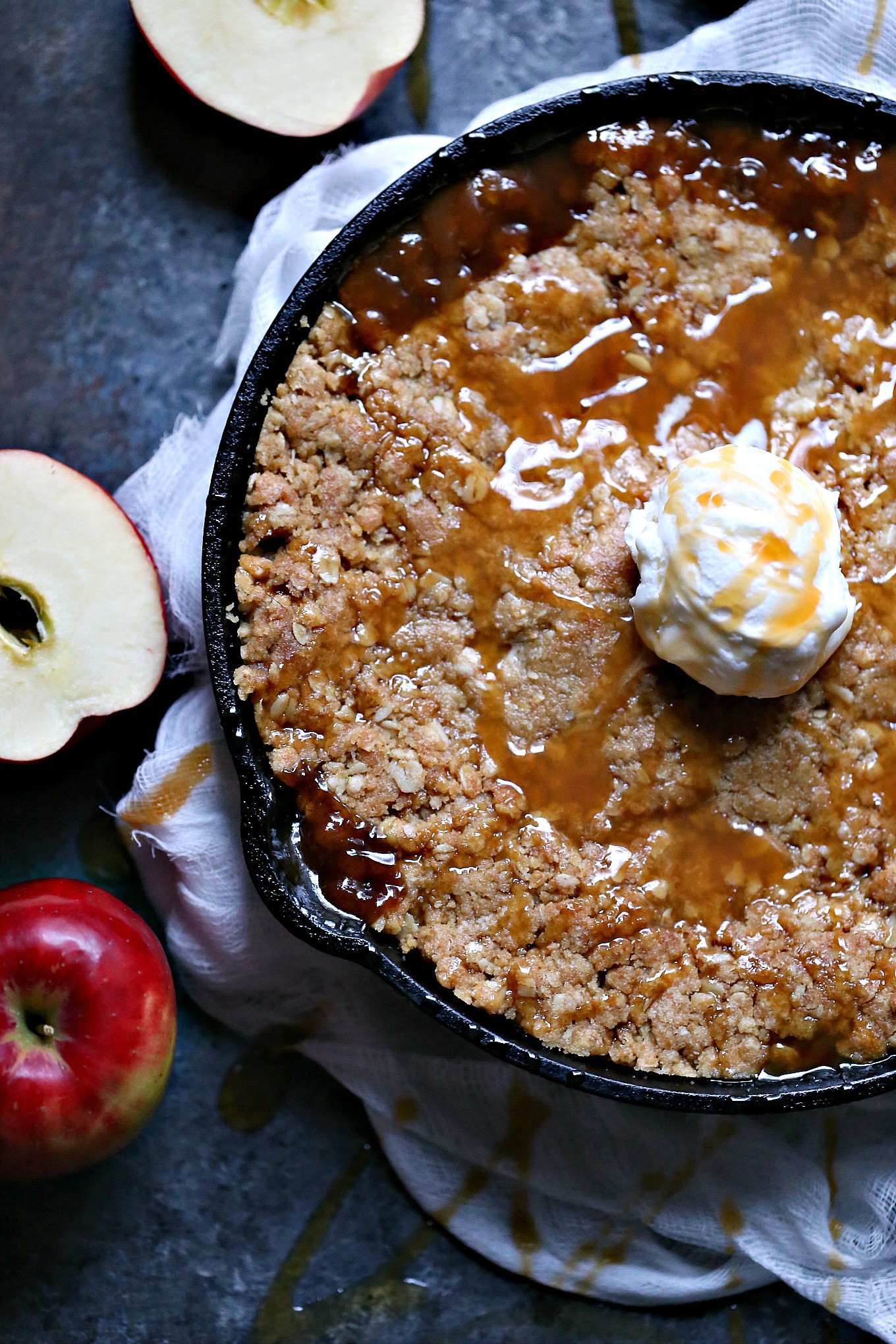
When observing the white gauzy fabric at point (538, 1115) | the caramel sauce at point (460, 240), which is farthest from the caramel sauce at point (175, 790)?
the caramel sauce at point (460, 240)

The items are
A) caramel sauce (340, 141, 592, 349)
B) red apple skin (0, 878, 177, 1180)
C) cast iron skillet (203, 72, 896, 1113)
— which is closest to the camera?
cast iron skillet (203, 72, 896, 1113)

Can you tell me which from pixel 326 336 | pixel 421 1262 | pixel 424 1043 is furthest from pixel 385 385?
pixel 421 1262

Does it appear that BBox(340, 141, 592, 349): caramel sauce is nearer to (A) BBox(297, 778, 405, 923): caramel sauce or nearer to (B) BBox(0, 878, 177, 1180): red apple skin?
(A) BBox(297, 778, 405, 923): caramel sauce

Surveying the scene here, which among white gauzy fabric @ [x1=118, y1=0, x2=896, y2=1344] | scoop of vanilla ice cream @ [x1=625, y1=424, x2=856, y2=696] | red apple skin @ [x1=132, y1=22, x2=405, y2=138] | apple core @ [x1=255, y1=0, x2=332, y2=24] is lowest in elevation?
white gauzy fabric @ [x1=118, y1=0, x2=896, y2=1344]

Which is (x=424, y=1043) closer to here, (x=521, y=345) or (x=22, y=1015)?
(x=22, y=1015)

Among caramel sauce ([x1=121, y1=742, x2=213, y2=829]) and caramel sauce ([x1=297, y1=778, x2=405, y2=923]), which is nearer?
caramel sauce ([x1=297, y1=778, x2=405, y2=923])

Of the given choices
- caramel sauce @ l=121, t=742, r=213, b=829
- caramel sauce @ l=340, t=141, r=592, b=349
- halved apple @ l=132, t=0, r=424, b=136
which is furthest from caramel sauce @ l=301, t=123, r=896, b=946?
halved apple @ l=132, t=0, r=424, b=136

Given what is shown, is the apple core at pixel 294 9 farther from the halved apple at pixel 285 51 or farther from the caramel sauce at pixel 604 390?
the caramel sauce at pixel 604 390
